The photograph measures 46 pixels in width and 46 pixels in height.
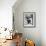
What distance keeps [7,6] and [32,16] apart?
55.0 inches

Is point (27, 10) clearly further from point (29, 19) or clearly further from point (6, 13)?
point (6, 13)

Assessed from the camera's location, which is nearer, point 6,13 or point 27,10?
point 6,13

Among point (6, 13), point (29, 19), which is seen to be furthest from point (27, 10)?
point (6, 13)

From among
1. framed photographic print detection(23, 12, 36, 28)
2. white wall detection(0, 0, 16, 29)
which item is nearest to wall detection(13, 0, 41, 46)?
framed photographic print detection(23, 12, 36, 28)

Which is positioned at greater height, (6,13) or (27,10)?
(27,10)

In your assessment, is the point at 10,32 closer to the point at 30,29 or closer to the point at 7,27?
the point at 7,27

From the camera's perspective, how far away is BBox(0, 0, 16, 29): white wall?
4.05 metres

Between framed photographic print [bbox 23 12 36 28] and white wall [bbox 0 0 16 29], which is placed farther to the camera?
framed photographic print [bbox 23 12 36 28]

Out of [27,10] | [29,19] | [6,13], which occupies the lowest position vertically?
[29,19]

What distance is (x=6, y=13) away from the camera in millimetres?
4098

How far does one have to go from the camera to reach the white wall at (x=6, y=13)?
13.3 ft

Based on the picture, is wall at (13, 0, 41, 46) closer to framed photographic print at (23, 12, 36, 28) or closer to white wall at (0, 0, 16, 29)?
framed photographic print at (23, 12, 36, 28)

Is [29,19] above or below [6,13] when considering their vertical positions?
below

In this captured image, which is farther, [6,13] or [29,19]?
[29,19]
